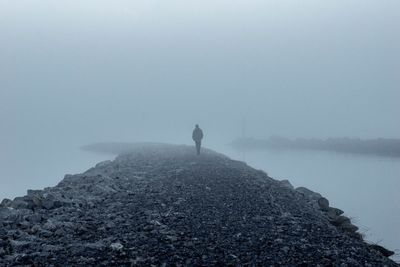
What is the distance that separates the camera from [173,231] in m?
8.71

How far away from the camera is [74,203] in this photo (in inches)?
452

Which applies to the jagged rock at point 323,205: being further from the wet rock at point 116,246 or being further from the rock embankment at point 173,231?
the wet rock at point 116,246

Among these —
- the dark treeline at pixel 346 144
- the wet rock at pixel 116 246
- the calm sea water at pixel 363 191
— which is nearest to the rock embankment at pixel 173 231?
the wet rock at pixel 116 246

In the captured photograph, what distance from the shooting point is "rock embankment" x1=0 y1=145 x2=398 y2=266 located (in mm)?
7125

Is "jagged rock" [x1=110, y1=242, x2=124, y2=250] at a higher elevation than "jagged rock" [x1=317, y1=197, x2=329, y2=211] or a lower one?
higher

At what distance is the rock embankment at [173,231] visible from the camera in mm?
7125

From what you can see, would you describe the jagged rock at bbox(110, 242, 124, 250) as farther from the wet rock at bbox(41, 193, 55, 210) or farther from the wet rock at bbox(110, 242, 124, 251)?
the wet rock at bbox(41, 193, 55, 210)

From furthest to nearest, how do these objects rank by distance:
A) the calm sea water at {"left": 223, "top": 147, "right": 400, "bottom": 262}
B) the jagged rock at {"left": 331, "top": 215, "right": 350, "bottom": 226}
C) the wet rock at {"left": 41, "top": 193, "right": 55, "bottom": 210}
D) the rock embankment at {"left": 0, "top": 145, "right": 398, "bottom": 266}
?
the calm sea water at {"left": 223, "top": 147, "right": 400, "bottom": 262} < the jagged rock at {"left": 331, "top": 215, "right": 350, "bottom": 226} < the wet rock at {"left": 41, "top": 193, "right": 55, "bottom": 210} < the rock embankment at {"left": 0, "top": 145, "right": 398, "bottom": 266}

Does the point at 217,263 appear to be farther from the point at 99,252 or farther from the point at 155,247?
the point at 99,252

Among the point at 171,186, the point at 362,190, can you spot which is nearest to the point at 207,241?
the point at 171,186

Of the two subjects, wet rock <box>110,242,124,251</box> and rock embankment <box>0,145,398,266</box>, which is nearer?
rock embankment <box>0,145,398,266</box>

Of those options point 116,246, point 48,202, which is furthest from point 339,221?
point 48,202

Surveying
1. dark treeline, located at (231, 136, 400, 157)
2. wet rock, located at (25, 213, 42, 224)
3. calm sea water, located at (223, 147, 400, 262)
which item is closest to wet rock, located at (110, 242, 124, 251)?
wet rock, located at (25, 213, 42, 224)

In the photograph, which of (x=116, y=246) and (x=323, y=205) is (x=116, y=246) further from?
(x=323, y=205)
